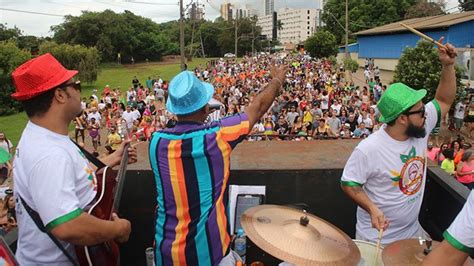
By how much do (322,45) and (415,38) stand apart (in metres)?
20.9

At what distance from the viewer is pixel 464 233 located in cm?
157

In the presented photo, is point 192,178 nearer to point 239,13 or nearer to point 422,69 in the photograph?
point 422,69

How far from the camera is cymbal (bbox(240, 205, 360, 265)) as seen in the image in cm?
217

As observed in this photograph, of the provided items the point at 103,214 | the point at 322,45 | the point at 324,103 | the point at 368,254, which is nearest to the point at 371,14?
the point at 322,45

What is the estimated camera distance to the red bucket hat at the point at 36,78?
2027mm

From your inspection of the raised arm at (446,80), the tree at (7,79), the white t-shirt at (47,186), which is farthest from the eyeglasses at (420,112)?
the tree at (7,79)

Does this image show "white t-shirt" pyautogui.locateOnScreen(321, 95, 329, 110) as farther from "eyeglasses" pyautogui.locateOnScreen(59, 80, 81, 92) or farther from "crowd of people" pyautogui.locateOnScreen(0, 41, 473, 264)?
"eyeglasses" pyautogui.locateOnScreen(59, 80, 81, 92)

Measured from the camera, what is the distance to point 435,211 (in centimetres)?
370

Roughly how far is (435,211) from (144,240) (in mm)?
2642

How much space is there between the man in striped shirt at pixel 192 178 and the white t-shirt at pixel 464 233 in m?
1.19

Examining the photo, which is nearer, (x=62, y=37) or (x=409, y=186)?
(x=409, y=186)

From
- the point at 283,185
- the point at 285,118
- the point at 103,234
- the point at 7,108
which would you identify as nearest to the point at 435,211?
the point at 283,185

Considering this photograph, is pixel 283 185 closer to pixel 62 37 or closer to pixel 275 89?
pixel 275 89

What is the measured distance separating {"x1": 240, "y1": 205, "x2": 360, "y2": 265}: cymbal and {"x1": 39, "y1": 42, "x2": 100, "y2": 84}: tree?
44.9 metres
